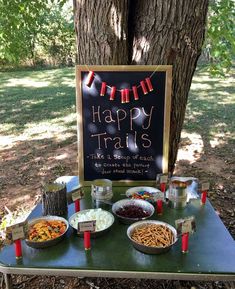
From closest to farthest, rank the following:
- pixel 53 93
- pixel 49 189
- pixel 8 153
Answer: pixel 49 189 → pixel 8 153 → pixel 53 93

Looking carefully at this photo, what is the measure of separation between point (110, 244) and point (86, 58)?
3.77 ft

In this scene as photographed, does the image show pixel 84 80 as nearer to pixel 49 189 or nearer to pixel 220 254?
pixel 49 189

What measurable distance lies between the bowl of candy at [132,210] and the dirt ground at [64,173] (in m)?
0.68

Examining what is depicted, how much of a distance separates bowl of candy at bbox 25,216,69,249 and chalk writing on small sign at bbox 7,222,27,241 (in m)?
0.07

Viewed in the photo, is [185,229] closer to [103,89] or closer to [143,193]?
[143,193]

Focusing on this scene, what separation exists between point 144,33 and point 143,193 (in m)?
0.95

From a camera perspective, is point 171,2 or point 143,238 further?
point 171,2

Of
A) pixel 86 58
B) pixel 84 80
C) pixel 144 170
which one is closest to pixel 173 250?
pixel 144 170

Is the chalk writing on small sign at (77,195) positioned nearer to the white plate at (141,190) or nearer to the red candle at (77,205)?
the red candle at (77,205)

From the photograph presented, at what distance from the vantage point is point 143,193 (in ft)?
6.53

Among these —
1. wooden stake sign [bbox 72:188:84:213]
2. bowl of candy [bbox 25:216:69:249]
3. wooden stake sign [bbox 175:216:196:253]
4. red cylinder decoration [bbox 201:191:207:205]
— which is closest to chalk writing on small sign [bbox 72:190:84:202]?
wooden stake sign [bbox 72:188:84:213]

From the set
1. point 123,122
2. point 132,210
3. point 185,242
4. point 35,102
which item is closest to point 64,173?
point 123,122

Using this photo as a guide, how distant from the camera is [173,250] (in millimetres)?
1526

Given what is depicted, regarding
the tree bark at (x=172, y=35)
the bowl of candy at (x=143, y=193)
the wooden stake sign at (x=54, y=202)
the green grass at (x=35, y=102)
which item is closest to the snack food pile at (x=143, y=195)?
the bowl of candy at (x=143, y=193)
